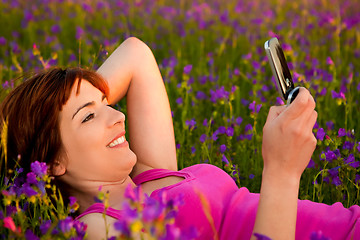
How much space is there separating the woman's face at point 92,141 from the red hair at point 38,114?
34mm

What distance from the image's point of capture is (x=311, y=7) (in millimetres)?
6656

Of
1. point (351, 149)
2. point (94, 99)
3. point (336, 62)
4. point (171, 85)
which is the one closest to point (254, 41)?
point (336, 62)

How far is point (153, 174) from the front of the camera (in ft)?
7.73

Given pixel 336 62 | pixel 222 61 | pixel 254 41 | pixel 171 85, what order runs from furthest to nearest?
pixel 254 41 → pixel 222 61 → pixel 336 62 → pixel 171 85

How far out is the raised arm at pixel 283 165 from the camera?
64.9 inches

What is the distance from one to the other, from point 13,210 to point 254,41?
136 inches

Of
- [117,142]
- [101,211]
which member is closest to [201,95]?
[117,142]

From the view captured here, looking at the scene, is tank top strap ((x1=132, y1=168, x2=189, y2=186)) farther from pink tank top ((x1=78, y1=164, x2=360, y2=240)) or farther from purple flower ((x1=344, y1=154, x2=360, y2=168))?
purple flower ((x1=344, y1=154, x2=360, y2=168))

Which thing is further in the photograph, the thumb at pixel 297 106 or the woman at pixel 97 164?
the woman at pixel 97 164

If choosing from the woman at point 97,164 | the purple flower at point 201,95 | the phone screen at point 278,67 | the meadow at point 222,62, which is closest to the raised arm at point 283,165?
the phone screen at point 278,67

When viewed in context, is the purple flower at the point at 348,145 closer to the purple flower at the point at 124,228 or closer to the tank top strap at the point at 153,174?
the tank top strap at the point at 153,174

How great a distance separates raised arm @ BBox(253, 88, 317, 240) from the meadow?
1.68ft

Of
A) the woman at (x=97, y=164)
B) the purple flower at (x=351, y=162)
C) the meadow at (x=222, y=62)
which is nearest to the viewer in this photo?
the woman at (x=97, y=164)

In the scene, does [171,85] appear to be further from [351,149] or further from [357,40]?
[357,40]
